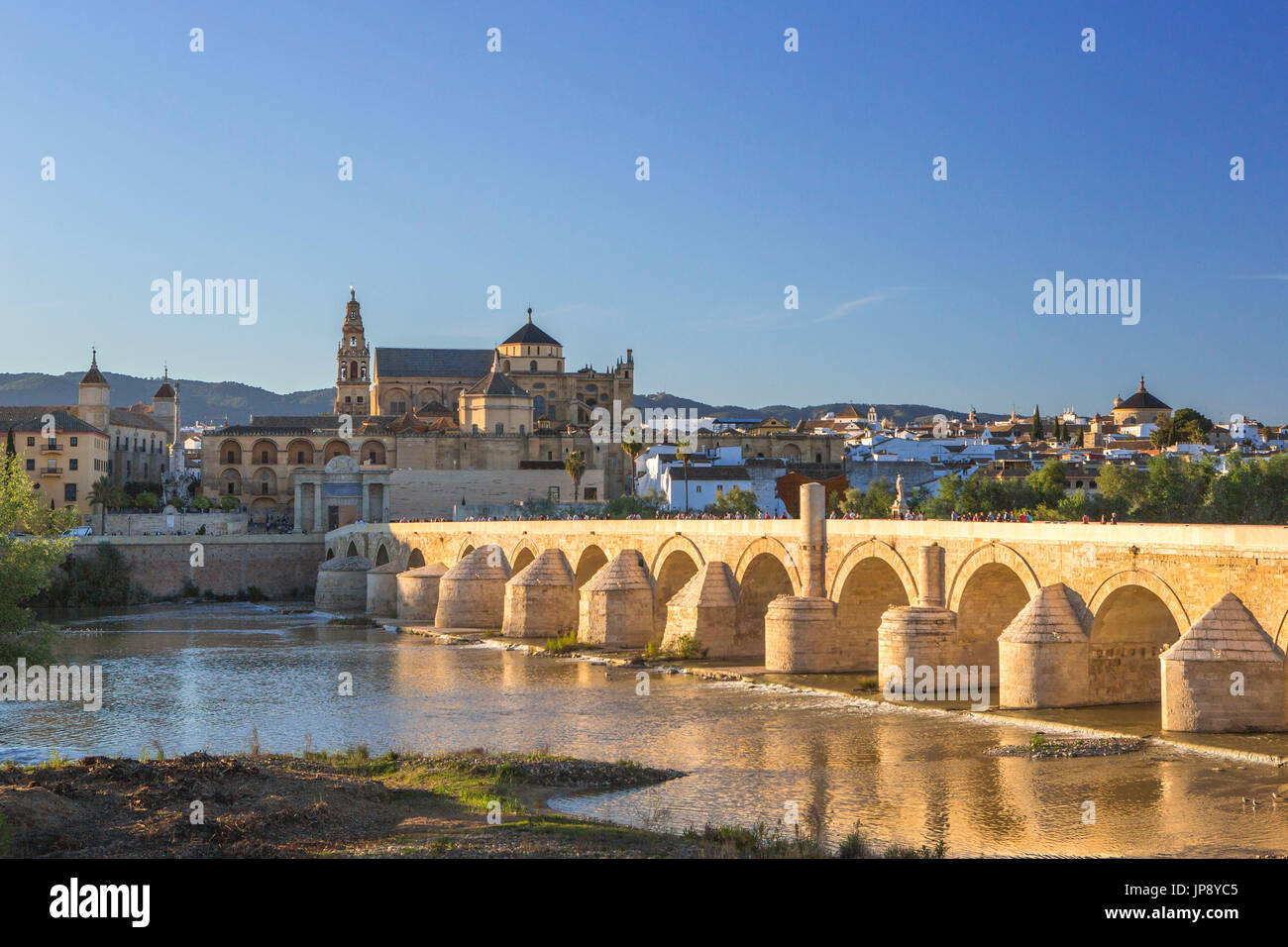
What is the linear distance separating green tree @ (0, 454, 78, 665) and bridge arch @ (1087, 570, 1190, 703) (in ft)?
54.8

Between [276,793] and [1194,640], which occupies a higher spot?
[1194,640]

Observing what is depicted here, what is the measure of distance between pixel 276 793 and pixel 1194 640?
42.0ft

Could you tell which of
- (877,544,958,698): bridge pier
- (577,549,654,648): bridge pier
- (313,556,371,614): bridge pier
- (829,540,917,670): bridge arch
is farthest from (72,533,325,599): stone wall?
(877,544,958,698): bridge pier

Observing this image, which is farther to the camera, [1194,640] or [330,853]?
[1194,640]

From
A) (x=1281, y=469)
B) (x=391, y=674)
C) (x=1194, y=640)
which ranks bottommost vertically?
(x=391, y=674)

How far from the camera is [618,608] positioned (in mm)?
37125

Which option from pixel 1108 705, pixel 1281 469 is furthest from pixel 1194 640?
pixel 1281 469

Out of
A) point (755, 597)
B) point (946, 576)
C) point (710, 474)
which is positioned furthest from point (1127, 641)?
point (710, 474)

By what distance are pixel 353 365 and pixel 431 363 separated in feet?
21.1

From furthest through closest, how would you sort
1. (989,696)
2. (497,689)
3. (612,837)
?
(497,689), (989,696), (612,837)

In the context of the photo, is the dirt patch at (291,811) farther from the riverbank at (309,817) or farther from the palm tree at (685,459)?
the palm tree at (685,459)
